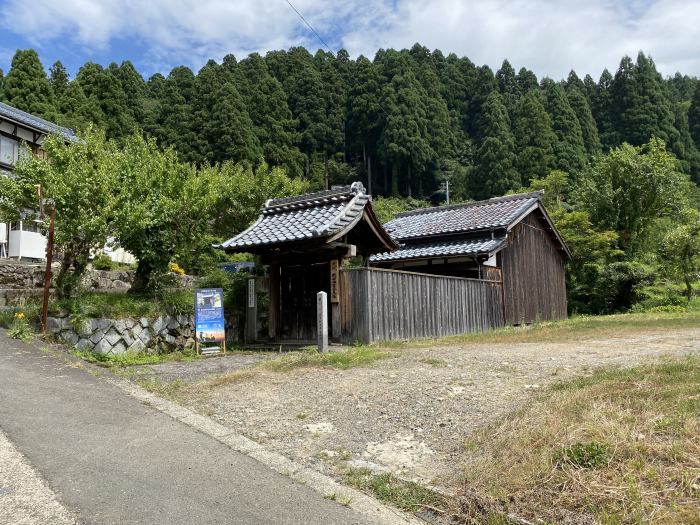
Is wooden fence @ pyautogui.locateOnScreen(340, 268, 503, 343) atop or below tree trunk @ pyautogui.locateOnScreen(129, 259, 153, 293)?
below

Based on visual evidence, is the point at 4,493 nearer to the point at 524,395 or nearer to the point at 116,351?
the point at 524,395

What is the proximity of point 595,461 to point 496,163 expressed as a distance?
1893 inches

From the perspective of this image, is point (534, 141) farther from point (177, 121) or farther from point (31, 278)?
point (31, 278)

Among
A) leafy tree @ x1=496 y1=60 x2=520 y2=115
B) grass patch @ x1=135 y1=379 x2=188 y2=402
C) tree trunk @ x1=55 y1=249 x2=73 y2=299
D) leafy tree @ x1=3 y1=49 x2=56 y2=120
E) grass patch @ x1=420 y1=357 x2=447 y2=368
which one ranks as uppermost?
leafy tree @ x1=496 y1=60 x2=520 y2=115

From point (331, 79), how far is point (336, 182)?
13.3 m

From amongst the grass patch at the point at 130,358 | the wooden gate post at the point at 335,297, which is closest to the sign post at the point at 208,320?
the grass patch at the point at 130,358

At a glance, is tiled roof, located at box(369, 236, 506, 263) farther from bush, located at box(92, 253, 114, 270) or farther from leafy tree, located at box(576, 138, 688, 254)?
leafy tree, located at box(576, 138, 688, 254)

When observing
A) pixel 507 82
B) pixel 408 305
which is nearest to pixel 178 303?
pixel 408 305

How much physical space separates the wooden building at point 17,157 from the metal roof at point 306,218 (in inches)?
417

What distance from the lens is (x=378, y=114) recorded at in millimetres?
57438

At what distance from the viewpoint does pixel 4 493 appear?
13.0 ft

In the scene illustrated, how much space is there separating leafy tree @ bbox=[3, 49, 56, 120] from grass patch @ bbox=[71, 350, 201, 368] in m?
33.0

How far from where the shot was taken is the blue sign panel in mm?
11898

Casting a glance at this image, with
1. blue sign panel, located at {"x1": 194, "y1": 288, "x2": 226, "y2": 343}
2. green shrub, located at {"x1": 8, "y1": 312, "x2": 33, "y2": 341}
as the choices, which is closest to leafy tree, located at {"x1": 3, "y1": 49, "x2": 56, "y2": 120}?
green shrub, located at {"x1": 8, "y1": 312, "x2": 33, "y2": 341}
